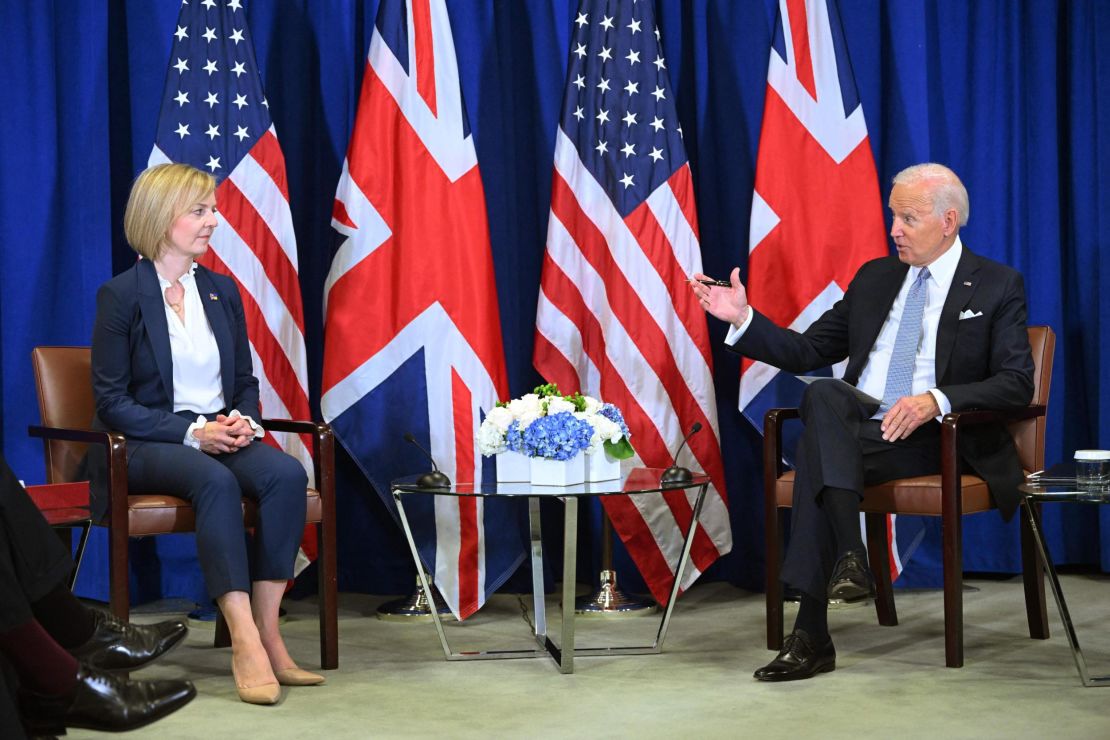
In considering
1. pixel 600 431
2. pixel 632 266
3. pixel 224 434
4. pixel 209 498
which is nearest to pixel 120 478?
pixel 209 498

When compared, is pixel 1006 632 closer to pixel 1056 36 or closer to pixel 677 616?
pixel 677 616

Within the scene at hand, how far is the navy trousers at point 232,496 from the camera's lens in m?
3.25

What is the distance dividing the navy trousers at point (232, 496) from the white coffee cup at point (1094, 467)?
192 cm

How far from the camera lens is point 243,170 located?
4.28 metres

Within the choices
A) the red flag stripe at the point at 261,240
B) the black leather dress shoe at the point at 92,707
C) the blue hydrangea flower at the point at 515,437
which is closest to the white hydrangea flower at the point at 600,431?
the blue hydrangea flower at the point at 515,437

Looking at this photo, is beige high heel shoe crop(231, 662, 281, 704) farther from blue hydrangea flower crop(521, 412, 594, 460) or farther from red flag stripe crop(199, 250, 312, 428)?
red flag stripe crop(199, 250, 312, 428)

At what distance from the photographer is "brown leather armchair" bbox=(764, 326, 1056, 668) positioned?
11.2 ft

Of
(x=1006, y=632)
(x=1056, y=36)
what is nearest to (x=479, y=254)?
(x=1006, y=632)

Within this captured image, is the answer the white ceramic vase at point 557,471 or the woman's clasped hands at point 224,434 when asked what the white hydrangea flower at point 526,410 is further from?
the woman's clasped hands at point 224,434

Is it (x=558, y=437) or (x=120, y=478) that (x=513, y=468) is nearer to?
(x=558, y=437)

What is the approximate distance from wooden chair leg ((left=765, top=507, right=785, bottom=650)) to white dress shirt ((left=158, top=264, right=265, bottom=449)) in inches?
56.6

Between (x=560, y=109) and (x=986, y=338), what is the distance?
66.1 inches

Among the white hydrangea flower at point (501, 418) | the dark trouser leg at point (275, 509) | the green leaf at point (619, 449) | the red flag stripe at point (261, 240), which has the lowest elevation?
the dark trouser leg at point (275, 509)

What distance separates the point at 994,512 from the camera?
4949mm
